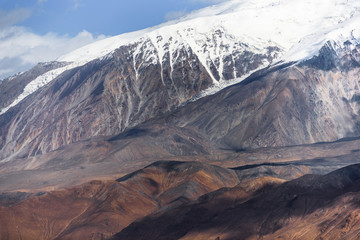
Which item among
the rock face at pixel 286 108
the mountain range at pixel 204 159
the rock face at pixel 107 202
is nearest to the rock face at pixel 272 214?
the mountain range at pixel 204 159

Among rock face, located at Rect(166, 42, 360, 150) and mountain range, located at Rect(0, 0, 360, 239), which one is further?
rock face, located at Rect(166, 42, 360, 150)

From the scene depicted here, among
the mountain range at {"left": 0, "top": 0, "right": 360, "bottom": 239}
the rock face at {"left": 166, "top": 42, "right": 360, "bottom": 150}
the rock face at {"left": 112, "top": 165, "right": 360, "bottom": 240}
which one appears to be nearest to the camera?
the rock face at {"left": 112, "top": 165, "right": 360, "bottom": 240}

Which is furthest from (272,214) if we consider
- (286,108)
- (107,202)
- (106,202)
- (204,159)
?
(286,108)

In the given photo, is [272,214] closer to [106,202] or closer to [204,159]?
[106,202]

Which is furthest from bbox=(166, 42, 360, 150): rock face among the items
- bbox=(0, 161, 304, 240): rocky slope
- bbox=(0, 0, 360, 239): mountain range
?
bbox=(0, 161, 304, 240): rocky slope

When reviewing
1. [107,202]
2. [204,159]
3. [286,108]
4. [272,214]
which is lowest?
[204,159]

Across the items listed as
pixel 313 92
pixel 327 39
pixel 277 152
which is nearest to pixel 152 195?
pixel 277 152

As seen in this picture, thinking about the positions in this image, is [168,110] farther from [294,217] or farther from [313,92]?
[294,217]

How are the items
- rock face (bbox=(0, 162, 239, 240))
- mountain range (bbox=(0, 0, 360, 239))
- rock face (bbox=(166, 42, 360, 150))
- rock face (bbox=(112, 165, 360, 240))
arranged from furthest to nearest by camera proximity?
rock face (bbox=(166, 42, 360, 150))
rock face (bbox=(0, 162, 239, 240))
mountain range (bbox=(0, 0, 360, 239))
rock face (bbox=(112, 165, 360, 240))

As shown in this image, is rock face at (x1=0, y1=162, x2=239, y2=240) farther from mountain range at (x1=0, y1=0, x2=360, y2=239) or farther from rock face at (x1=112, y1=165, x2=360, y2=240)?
rock face at (x1=112, y1=165, x2=360, y2=240)
